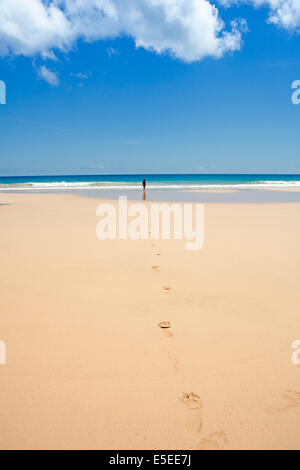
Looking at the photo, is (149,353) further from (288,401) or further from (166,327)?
(288,401)

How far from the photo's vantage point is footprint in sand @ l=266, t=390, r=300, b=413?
209 centimetres

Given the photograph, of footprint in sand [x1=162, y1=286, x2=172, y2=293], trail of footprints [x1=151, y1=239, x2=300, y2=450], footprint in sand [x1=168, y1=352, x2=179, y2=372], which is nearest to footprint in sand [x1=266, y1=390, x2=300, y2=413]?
trail of footprints [x1=151, y1=239, x2=300, y2=450]

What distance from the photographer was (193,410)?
2.05 metres

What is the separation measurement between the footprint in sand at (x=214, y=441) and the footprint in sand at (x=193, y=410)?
0.24 ft

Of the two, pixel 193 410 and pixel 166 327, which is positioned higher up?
pixel 166 327

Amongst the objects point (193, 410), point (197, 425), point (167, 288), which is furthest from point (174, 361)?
point (167, 288)

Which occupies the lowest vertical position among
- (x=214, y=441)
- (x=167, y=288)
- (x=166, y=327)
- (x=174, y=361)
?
(x=214, y=441)

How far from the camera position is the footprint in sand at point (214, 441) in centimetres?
182

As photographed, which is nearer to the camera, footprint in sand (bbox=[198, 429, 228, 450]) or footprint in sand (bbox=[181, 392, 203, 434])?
footprint in sand (bbox=[198, 429, 228, 450])

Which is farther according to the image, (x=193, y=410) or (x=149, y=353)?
(x=149, y=353)

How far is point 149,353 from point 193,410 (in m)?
0.71

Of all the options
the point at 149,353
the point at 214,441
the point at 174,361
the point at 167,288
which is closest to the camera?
the point at 214,441

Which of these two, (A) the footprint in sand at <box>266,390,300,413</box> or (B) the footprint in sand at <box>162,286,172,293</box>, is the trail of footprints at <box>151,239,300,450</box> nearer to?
(A) the footprint in sand at <box>266,390,300,413</box>
